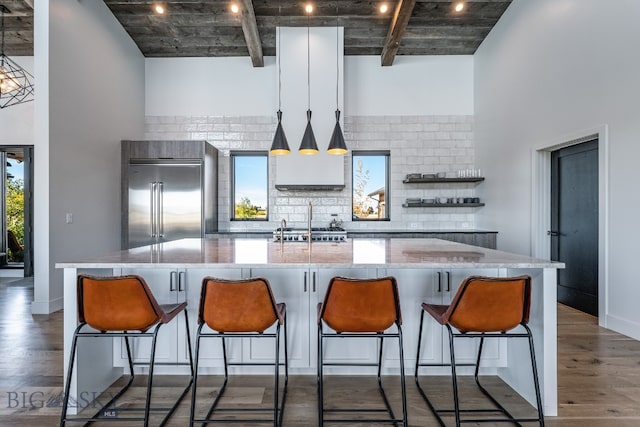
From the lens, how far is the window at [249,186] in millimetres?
5582

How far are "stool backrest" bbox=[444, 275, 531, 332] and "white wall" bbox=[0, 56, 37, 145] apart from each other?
6.63m

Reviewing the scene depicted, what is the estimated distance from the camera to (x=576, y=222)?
Answer: 373 cm

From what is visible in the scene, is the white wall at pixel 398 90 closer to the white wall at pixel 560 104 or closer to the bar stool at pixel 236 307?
the white wall at pixel 560 104

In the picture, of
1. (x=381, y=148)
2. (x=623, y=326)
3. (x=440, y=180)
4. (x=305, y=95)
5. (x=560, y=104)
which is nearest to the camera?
(x=623, y=326)

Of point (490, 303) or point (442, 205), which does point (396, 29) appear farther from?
point (490, 303)

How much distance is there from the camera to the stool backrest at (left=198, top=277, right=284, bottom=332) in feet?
5.36

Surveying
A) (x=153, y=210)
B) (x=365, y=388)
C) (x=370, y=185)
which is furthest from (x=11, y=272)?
(x=365, y=388)

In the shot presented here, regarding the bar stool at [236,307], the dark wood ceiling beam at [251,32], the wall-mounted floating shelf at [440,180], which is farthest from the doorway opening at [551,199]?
the dark wood ceiling beam at [251,32]

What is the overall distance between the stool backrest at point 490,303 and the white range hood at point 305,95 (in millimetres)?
3340

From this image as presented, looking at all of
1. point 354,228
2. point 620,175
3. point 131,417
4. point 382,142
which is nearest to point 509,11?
point 382,142

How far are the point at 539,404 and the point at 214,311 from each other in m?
1.71

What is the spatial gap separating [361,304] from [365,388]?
82 centimetres

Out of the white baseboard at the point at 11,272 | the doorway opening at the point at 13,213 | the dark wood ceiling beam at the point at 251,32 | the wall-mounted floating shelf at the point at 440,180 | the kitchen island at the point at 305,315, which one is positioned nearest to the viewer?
the kitchen island at the point at 305,315

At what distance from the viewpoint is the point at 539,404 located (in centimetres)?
166
